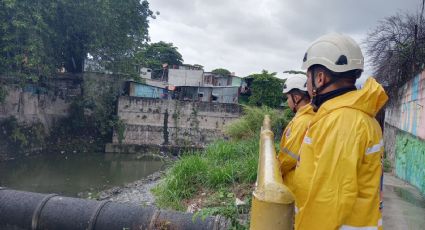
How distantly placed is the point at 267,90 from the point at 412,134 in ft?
55.5

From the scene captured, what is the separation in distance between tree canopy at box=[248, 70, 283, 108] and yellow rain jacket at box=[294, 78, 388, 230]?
905 inches

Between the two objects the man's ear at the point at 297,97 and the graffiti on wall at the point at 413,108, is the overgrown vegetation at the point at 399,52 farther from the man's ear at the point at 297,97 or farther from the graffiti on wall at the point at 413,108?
the man's ear at the point at 297,97

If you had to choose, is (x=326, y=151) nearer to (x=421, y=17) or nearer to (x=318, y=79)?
(x=318, y=79)

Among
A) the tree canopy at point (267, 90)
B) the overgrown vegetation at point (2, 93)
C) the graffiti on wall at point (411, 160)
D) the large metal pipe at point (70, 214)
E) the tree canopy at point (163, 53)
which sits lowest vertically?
the large metal pipe at point (70, 214)

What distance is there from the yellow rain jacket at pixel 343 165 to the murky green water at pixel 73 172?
12217 millimetres

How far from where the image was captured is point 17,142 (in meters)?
17.2

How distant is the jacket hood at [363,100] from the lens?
157 centimetres

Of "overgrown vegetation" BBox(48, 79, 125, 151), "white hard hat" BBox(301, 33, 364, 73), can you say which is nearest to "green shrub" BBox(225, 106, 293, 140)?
"white hard hat" BBox(301, 33, 364, 73)

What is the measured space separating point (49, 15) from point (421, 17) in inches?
597

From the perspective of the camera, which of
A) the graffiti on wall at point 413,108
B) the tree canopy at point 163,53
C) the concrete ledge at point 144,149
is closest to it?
the graffiti on wall at point 413,108

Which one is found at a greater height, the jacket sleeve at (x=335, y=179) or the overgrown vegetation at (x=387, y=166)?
the jacket sleeve at (x=335, y=179)

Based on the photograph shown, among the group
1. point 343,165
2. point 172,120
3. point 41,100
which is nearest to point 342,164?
point 343,165

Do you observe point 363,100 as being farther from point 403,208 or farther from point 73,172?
point 73,172

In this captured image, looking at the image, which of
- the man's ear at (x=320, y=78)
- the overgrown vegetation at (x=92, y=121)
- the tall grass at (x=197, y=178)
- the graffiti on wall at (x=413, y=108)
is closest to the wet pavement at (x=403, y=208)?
the graffiti on wall at (x=413, y=108)
